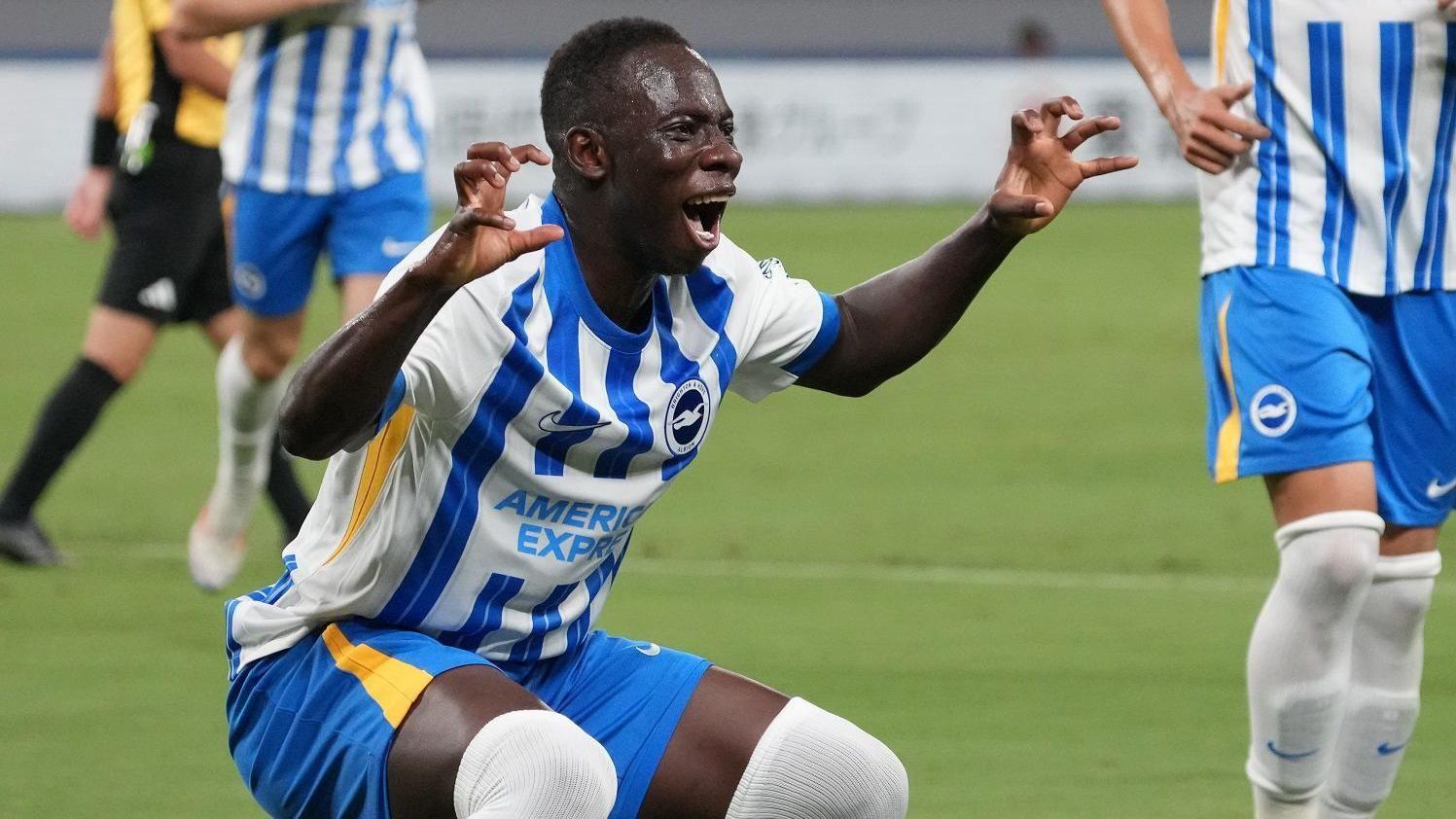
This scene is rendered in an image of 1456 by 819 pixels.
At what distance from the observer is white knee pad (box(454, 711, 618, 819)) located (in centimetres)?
291

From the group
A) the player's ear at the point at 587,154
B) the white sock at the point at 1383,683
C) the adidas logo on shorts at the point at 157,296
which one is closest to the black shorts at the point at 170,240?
the adidas logo on shorts at the point at 157,296

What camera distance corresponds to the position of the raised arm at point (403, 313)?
2.84 meters

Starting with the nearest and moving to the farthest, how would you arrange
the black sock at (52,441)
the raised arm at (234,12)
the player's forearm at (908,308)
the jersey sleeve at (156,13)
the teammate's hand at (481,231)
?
the teammate's hand at (481,231) < the player's forearm at (908,308) < the raised arm at (234,12) < the black sock at (52,441) < the jersey sleeve at (156,13)

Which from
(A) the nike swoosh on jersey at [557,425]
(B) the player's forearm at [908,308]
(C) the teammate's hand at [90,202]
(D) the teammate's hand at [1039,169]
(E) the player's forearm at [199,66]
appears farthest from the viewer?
(C) the teammate's hand at [90,202]

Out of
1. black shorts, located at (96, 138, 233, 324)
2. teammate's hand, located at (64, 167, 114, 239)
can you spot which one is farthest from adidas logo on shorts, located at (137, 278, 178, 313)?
teammate's hand, located at (64, 167, 114, 239)

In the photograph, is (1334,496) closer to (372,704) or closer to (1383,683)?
(1383,683)

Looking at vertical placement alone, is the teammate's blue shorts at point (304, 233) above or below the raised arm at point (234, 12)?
below

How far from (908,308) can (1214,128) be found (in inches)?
28.6

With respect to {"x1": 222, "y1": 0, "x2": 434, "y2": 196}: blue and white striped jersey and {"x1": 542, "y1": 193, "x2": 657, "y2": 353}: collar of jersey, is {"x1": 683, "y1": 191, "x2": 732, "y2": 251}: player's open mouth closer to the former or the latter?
{"x1": 542, "y1": 193, "x2": 657, "y2": 353}: collar of jersey

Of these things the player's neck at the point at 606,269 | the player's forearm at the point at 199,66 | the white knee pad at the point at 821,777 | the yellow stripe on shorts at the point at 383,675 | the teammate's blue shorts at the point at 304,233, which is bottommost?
the teammate's blue shorts at the point at 304,233

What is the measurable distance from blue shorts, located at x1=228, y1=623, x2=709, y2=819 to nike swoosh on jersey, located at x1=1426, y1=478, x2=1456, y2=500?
1.34 metres

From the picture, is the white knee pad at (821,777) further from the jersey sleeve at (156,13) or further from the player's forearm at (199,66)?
the jersey sleeve at (156,13)

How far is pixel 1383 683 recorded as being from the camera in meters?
3.98

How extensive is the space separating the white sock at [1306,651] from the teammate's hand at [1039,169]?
74 centimetres
